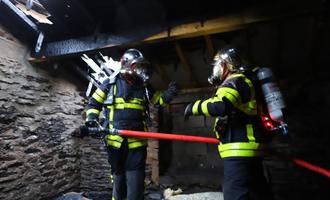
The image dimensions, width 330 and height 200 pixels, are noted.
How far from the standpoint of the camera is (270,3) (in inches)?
100

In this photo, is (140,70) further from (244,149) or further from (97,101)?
(244,149)

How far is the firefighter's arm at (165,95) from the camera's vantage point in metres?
2.74

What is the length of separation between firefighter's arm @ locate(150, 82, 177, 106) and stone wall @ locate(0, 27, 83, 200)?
1973mm

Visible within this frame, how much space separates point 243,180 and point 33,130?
10.0 ft

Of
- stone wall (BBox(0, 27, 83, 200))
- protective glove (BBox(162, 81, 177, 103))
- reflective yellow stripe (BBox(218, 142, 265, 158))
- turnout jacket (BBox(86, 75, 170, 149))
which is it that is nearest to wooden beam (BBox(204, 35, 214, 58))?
protective glove (BBox(162, 81, 177, 103))

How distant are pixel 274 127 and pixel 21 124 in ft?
10.6

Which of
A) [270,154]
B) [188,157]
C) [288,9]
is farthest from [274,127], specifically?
[188,157]

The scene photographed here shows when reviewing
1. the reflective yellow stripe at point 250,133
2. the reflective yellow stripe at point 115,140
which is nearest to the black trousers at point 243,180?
the reflective yellow stripe at point 250,133

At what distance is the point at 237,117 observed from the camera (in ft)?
6.89

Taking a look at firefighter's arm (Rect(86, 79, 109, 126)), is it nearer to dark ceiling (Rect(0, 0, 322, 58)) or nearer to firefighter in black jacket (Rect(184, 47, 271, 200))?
dark ceiling (Rect(0, 0, 322, 58))

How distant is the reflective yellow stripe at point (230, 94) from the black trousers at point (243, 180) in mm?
464

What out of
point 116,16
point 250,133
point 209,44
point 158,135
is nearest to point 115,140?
point 158,135

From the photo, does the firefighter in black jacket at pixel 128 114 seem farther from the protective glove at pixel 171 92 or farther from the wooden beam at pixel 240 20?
the wooden beam at pixel 240 20

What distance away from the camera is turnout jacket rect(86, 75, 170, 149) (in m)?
2.62
